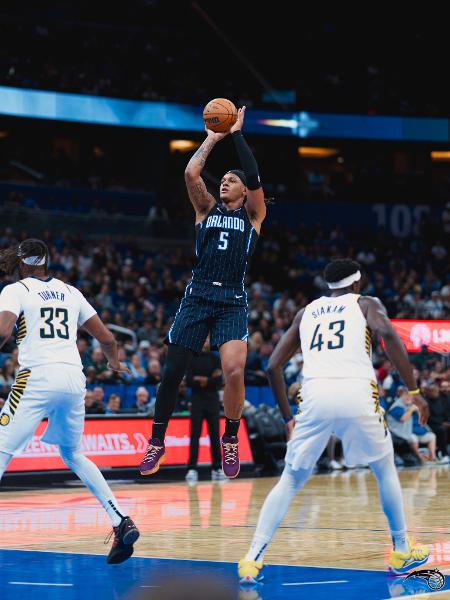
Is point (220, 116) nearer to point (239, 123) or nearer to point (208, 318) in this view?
point (239, 123)

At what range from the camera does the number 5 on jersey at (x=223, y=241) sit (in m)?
9.18

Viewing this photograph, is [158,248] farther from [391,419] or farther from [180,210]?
[391,419]

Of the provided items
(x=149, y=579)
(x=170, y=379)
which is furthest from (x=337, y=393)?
(x=149, y=579)

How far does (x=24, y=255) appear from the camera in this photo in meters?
8.94

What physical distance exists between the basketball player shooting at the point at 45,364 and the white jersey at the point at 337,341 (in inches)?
76.2

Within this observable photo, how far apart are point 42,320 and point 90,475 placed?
140 centimetres

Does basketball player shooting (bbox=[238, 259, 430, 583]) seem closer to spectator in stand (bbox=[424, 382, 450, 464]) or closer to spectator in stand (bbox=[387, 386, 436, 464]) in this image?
spectator in stand (bbox=[387, 386, 436, 464])

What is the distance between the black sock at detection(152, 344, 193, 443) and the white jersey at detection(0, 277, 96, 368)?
0.76 meters

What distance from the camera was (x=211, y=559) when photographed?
9.37m

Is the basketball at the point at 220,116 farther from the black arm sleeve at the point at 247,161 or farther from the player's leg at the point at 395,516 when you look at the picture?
the player's leg at the point at 395,516

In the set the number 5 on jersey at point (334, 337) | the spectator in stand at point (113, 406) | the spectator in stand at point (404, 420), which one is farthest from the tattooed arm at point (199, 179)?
the spectator in stand at point (404, 420)

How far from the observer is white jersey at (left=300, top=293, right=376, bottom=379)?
8070mm

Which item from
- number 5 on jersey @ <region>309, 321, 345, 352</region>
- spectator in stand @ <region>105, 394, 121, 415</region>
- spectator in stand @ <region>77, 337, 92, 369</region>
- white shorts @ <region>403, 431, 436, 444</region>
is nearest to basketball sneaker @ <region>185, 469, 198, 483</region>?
spectator in stand @ <region>105, 394, 121, 415</region>

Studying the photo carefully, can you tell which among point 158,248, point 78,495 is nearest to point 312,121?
point 158,248
